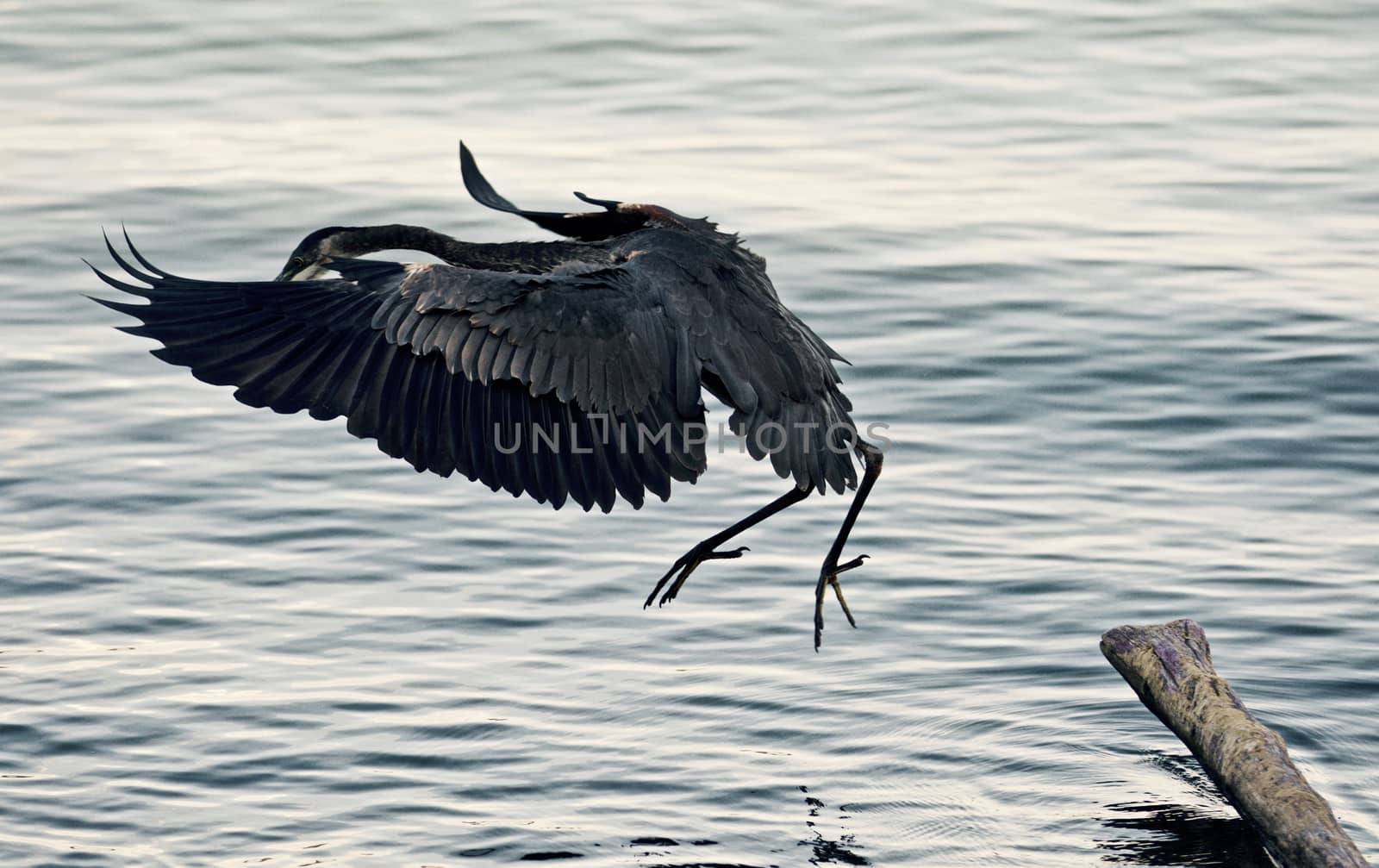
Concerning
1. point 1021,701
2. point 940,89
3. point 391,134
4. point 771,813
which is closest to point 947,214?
point 940,89

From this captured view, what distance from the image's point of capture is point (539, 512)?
8.88 m

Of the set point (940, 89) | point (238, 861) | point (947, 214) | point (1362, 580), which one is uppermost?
point (940, 89)

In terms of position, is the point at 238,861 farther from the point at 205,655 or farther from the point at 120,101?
the point at 120,101

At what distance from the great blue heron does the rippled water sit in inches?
48.6

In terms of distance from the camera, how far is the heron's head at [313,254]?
6.97 meters

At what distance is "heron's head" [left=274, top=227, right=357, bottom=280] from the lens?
22.9 feet

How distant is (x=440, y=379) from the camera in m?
6.04

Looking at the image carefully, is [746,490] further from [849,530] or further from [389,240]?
[389,240]

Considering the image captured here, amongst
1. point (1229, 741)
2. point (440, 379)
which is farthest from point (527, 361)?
point (1229, 741)

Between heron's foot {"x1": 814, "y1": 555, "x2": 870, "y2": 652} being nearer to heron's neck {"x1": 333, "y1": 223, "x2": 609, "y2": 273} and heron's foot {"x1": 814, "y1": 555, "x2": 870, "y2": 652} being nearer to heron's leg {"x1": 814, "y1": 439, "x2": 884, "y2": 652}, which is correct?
heron's leg {"x1": 814, "y1": 439, "x2": 884, "y2": 652}

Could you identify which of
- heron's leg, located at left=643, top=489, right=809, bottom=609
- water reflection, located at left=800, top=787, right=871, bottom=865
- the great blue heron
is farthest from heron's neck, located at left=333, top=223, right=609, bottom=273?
water reflection, located at left=800, top=787, right=871, bottom=865

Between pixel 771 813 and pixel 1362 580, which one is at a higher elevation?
pixel 1362 580

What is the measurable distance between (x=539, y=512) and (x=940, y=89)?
6.10 meters

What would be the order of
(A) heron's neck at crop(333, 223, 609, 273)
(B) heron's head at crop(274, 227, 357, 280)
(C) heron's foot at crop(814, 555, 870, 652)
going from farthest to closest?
(B) heron's head at crop(274, 227, 357, 280) → (C) heron's foot at crop(814, 555, 870, 652) → (A) heron's neck at crop(333, 223, 609, 273)
